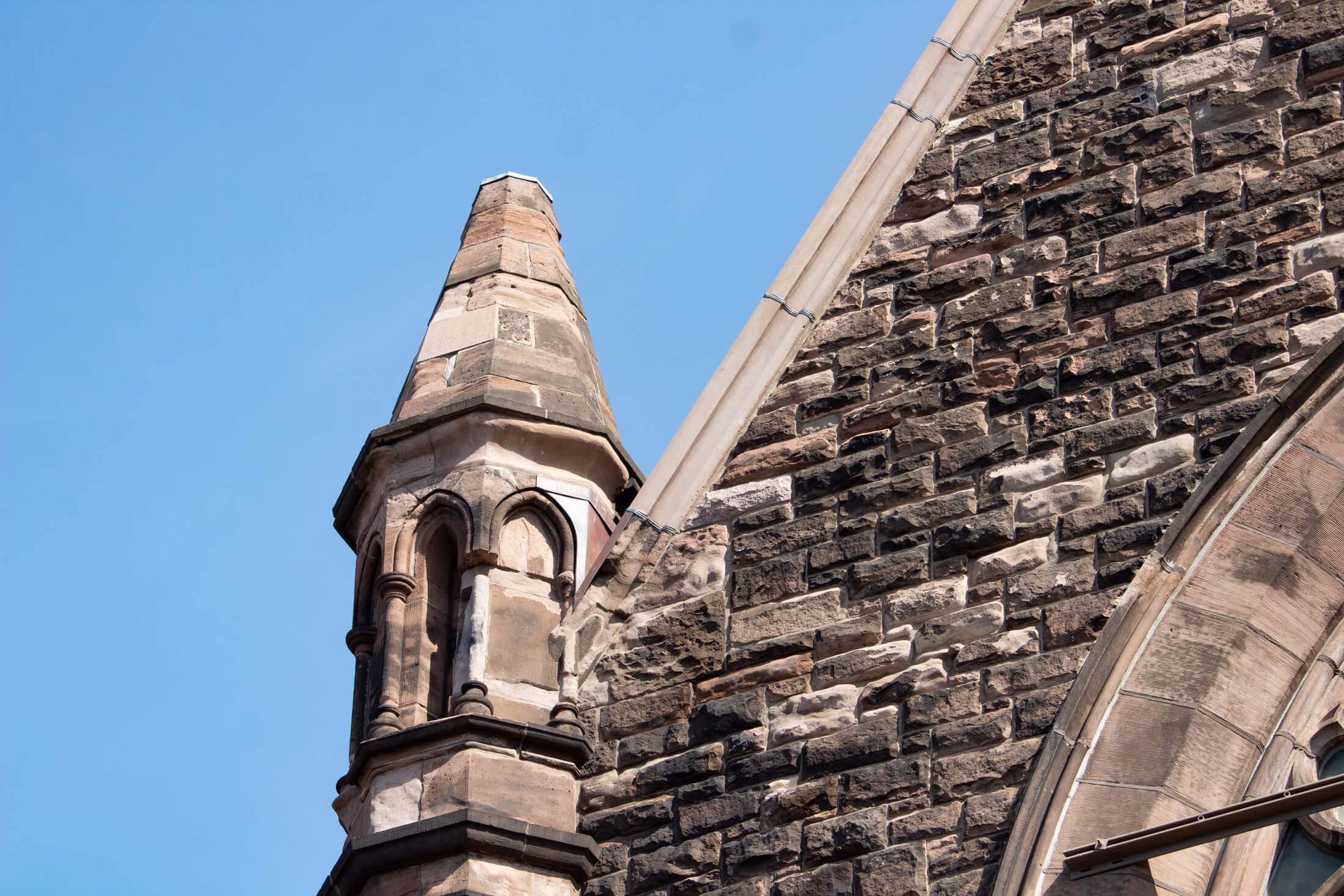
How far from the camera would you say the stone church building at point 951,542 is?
16.9ft

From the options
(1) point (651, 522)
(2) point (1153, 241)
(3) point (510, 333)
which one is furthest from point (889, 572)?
(3) point (510, 333)

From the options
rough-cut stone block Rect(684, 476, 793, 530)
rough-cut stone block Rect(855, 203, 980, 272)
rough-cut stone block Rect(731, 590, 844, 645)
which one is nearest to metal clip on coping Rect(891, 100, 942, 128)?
rough-cut stone block Rect(855, 203, 980, 272)

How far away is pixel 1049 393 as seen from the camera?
5777 mm

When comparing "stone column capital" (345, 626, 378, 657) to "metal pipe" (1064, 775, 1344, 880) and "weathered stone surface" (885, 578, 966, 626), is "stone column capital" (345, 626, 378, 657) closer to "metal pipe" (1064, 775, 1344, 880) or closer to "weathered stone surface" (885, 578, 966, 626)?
"weathered stone surface" (885, 578, 966, 626)

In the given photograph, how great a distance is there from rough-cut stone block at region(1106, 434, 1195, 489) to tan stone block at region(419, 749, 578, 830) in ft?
5.48

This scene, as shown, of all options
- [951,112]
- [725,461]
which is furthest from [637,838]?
[951,112]

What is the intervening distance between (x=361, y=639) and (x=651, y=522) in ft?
3.60

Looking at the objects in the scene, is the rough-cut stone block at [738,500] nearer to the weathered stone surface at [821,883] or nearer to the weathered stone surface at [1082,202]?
the weathered stone surface at [1082,202]

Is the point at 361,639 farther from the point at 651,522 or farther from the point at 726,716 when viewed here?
the point at 726,716

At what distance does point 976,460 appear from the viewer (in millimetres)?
5773

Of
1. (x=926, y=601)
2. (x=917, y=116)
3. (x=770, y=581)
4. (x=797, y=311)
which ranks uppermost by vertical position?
(x=917, y=116)

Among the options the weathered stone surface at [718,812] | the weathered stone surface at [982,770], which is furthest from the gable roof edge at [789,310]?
the weathered stone surface at [982,770]

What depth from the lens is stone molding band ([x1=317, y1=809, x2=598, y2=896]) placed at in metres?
5.67

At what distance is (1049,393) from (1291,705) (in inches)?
42.4
